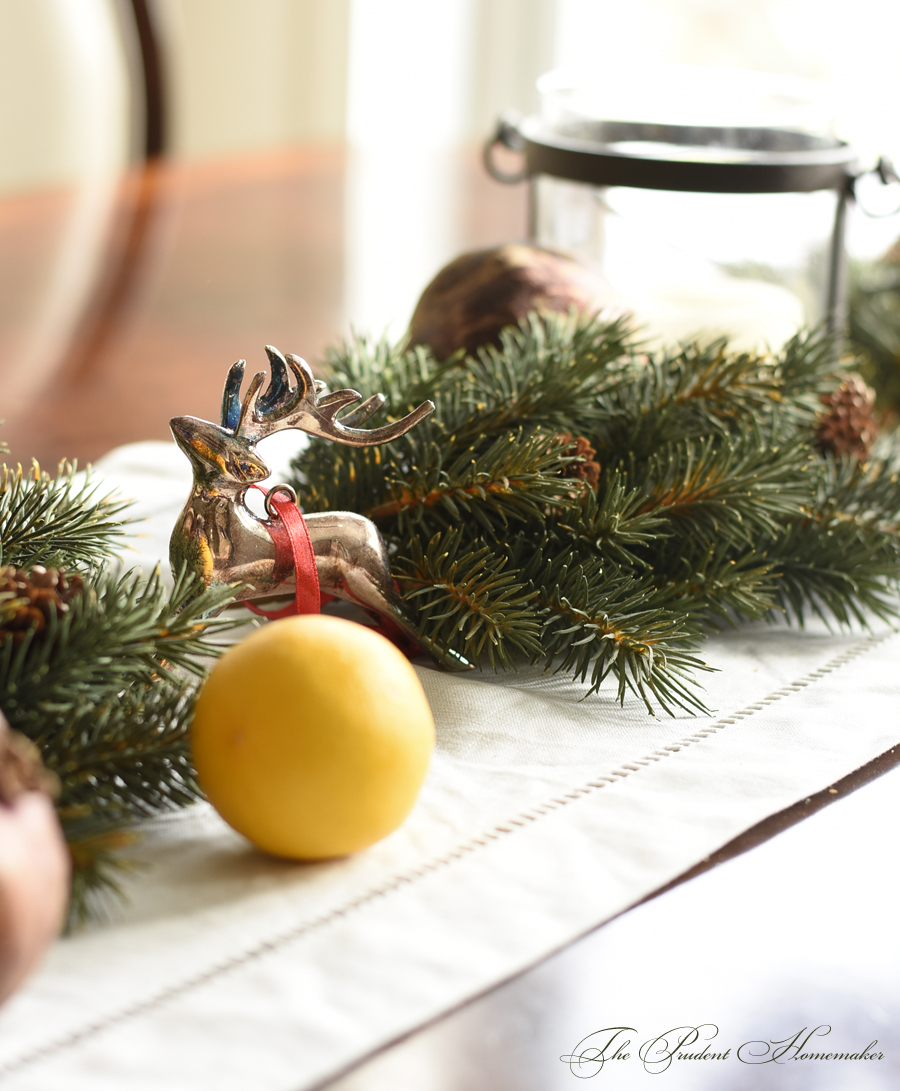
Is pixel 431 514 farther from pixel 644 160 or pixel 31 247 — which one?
pixel 31 247

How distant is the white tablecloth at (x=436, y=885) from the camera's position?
11.6 inches

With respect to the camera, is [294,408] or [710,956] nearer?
[710,956]

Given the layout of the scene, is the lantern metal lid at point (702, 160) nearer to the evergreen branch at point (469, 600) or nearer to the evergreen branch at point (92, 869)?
the evergreen branch at point (469, 600)

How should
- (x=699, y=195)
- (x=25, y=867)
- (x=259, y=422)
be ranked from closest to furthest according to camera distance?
(x=25, y=867) < (x=259, y=422) < (x=699, y=195)

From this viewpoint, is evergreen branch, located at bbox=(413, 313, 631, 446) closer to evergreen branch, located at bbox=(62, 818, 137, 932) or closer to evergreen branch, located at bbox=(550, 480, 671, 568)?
evergreen branch, located at bbox=(550, 480, 671, 568)

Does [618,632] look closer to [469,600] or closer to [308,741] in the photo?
[469,600]

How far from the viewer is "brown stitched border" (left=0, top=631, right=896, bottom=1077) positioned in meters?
0.30

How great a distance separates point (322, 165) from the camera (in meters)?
1.55

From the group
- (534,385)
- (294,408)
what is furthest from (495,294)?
(294,408)

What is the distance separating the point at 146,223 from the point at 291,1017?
1114 mm

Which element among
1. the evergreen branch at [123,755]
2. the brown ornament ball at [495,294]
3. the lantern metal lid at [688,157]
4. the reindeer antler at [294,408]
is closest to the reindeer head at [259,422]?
the reindeer antler at [294,408]

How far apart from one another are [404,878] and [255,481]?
169 mm

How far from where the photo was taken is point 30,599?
14.4 inches

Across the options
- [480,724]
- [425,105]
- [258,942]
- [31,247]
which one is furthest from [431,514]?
[425,105]
